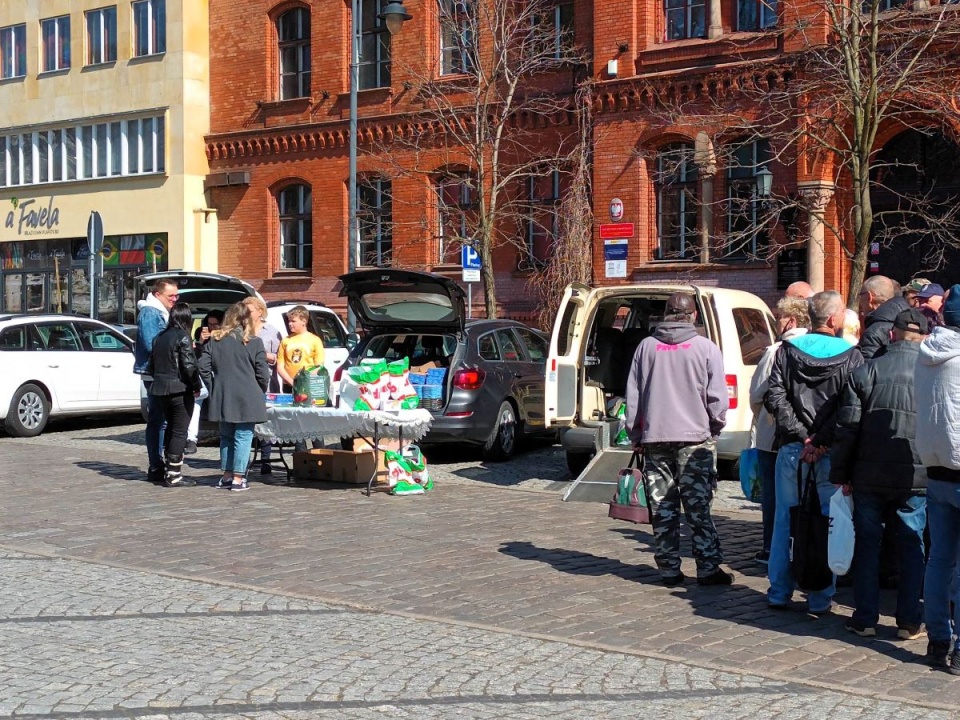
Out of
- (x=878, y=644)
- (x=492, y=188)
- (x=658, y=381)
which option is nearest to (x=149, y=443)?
(x=658, y=381)

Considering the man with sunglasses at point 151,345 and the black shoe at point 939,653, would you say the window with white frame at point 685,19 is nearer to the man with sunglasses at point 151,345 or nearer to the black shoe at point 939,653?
the man with sunglasses at point 151,345

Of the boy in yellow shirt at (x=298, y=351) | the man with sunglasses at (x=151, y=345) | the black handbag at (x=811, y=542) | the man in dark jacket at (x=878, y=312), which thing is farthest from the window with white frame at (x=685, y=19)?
the black handbag at (x=811, y=542)

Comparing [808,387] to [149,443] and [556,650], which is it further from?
[149,443]

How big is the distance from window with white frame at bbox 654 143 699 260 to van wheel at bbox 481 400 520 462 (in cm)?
1008

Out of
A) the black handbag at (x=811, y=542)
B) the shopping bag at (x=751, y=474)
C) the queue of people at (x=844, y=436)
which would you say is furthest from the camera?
the shopping bag at (x=751, y=474)

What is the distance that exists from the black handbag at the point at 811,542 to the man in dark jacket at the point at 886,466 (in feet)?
0.90

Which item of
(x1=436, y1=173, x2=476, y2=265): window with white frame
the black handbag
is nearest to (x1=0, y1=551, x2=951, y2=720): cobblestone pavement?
the black handbag

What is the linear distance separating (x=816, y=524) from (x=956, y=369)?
1.52m

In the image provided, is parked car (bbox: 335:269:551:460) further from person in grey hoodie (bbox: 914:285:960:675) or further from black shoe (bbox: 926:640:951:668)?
black shoe (bbox: 926:640:951:668)

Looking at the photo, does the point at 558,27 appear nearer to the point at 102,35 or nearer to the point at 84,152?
the point at 102,35

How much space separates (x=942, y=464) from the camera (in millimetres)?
6320

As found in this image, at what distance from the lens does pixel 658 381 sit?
27.4ft

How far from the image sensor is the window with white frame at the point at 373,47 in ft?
98.6

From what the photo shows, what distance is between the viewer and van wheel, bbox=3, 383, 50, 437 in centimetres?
1836
